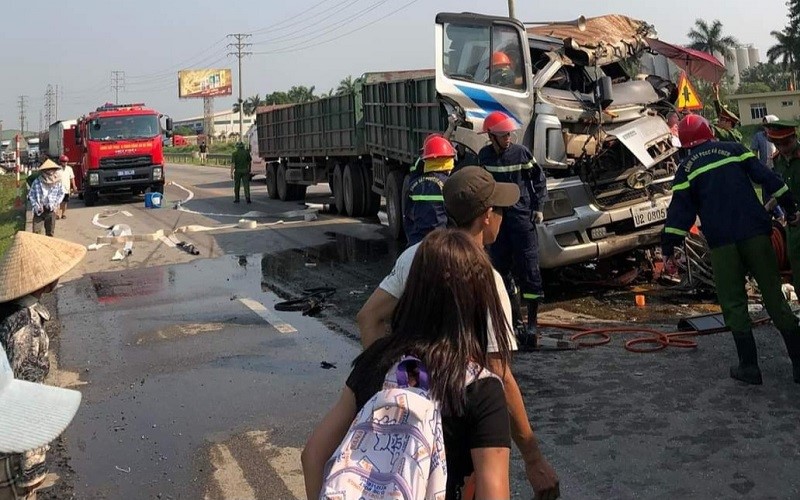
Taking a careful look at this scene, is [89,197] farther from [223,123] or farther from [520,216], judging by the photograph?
[223,123]

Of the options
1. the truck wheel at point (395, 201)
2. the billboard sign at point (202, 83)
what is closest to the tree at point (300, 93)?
the billboard sign at point (202, 83)

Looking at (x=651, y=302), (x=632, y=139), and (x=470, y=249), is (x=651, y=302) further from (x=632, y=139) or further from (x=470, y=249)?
(x=470, y=249)

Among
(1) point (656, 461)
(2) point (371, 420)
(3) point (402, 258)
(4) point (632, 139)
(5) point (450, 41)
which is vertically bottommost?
(1) point (656, 461)

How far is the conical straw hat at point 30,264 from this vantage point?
345cm

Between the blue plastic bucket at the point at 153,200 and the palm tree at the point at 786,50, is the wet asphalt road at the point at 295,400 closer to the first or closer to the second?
the blue plastic bucket at the point at 153,200

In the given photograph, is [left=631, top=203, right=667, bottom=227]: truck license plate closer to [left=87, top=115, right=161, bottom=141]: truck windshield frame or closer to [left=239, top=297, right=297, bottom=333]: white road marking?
[left=239, top=297, right=297, bottom=333]: white road marking

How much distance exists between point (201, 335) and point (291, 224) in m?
8.46

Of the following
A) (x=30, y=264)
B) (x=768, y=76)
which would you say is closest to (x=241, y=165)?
(x=30, y=264)

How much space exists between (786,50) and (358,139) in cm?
6612

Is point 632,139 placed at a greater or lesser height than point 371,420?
greater

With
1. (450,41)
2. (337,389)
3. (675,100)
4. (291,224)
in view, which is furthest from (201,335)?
(291,224)

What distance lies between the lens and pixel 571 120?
8.34m

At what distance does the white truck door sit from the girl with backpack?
6.39 meters

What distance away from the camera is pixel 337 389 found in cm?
606
